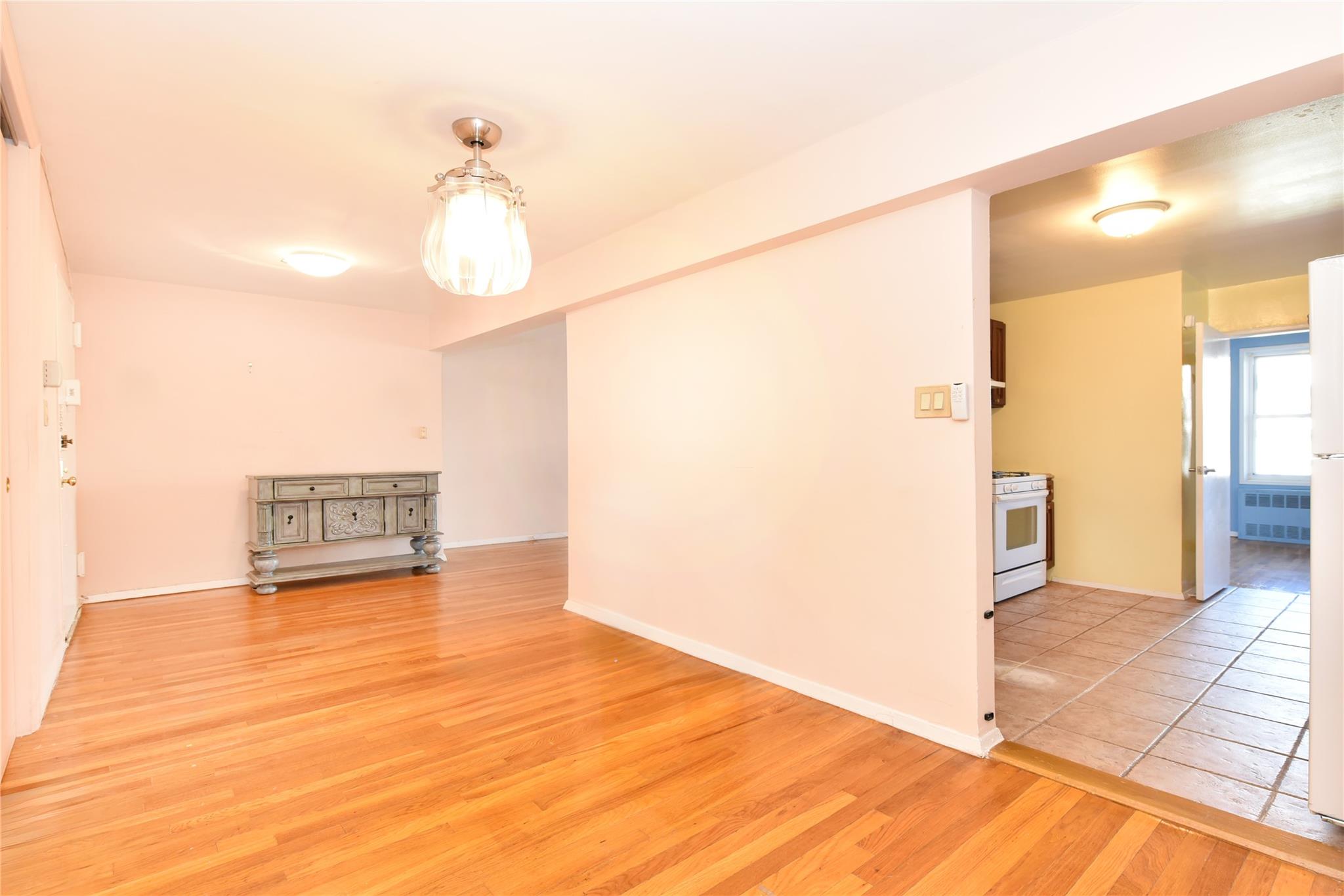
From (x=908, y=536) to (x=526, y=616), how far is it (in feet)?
8.49

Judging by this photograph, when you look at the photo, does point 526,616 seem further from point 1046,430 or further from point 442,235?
point 1046,430

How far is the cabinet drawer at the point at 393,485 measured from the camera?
547 cm

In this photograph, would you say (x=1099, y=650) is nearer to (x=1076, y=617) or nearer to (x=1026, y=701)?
(x=1076, y=617)

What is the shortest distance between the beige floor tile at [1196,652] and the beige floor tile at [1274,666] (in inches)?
1.9

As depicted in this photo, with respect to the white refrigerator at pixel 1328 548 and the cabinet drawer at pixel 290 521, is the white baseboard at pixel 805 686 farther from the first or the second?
the cabinet drawer at pixel 290 521

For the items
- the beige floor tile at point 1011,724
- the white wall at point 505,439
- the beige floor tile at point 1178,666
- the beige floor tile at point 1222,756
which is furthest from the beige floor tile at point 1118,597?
the white wall at point 505,439

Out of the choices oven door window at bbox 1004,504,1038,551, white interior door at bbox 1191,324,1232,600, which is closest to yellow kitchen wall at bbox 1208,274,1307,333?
white interior door at bbox 1191,324,1232,600

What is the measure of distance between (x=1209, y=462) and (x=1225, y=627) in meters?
1.24

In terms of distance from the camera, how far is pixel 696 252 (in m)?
3.26

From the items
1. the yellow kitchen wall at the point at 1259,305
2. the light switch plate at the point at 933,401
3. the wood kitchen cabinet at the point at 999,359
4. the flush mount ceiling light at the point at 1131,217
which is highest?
the flush mount ceiling light at the point at 1131,217

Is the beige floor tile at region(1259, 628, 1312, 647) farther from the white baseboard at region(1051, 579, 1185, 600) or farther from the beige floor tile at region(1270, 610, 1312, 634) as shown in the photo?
the white baseboard at region(1051, 579, 1185, 600)

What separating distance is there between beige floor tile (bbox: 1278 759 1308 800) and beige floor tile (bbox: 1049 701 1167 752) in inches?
13.7

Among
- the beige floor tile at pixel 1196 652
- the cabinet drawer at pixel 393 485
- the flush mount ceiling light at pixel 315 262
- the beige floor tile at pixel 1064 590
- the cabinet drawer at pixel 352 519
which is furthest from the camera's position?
the cabinet drawer at pixel 393 485

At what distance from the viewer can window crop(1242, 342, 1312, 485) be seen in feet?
22.4
